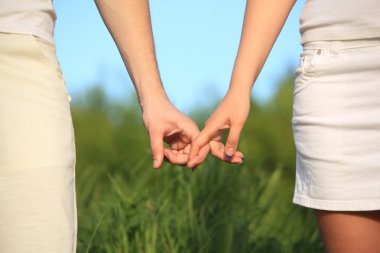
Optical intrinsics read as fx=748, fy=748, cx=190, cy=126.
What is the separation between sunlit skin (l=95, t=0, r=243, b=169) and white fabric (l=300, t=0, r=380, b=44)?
0.34 meters

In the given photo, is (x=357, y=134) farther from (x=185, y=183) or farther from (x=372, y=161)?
(x=185, y=183)

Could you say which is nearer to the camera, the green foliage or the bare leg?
the bare leg

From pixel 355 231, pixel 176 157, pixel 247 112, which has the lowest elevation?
pixel 355 231

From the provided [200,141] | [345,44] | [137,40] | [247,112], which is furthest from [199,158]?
[345,44]

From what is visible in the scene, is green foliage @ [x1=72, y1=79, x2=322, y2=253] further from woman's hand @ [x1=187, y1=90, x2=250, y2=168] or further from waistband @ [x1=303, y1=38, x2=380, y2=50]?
waistband @ [x1=303, y1=38, x2=380, y2=50]

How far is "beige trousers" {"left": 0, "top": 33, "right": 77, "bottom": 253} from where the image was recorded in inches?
52.1

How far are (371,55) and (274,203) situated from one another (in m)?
1.81

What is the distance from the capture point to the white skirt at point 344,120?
5.39 ft

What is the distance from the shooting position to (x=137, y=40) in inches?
66.4

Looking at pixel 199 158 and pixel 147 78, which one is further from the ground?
pixel 147 78

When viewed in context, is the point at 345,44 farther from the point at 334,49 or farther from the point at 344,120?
the point at 344,120

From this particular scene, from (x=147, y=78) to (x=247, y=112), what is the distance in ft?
0.78

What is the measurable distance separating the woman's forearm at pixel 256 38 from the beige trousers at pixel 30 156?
474 millimetres

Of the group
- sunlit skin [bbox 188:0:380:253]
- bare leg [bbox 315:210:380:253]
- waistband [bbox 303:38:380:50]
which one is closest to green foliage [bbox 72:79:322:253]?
sunlit skin [bbox 188:0:380:253]
